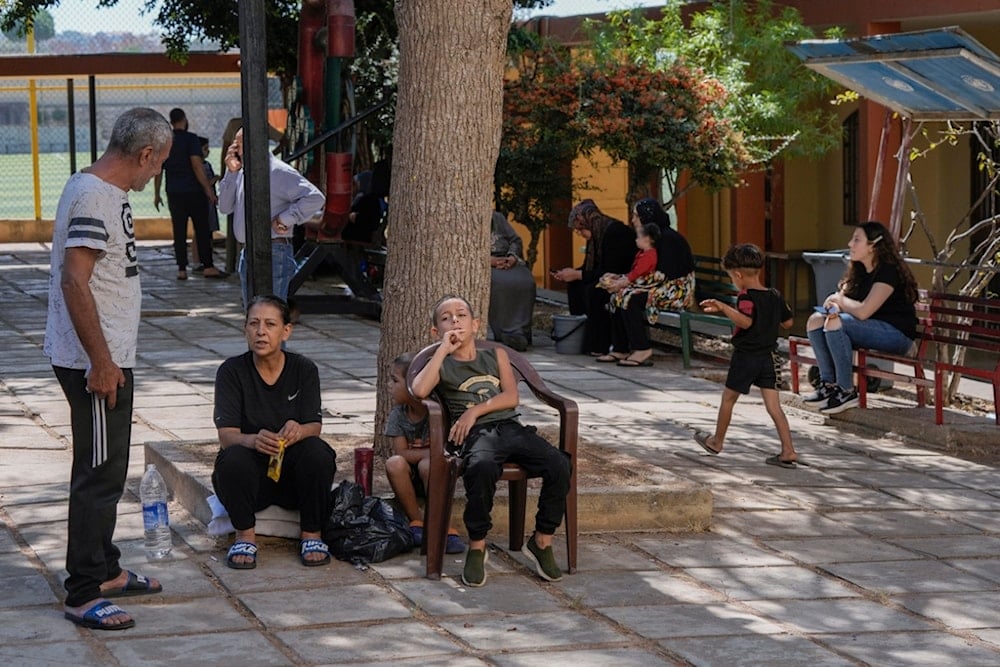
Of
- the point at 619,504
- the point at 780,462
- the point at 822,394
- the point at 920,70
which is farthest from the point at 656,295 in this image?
the point at 619,504

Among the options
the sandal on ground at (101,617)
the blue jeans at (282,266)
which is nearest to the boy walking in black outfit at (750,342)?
the blue jeans at (282,266)

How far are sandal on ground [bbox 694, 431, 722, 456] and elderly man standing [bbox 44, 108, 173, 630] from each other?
4.07 m

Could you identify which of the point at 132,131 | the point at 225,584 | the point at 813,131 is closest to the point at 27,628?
the point at 225,584

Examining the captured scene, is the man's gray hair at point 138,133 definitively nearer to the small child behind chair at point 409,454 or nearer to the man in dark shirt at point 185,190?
the small child behind chair at point 409,454

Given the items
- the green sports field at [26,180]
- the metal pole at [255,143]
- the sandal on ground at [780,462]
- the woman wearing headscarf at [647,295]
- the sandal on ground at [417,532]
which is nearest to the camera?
the sandal on ground at [417,532]

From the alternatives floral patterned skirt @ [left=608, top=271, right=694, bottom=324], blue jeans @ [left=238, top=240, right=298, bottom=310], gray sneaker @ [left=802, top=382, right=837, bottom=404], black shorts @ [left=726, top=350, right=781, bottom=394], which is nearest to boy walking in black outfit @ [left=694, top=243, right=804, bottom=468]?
black shorts @ [left=726, top=350, right=781, bottom=394]

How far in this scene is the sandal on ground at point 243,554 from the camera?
19.7ft

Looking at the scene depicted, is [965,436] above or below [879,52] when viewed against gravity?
below

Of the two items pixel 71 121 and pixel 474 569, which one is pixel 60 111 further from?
pixel 474 569

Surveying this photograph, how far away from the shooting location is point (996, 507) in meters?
7.91

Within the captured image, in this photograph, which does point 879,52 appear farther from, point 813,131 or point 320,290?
point 320,290

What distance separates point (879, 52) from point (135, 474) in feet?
16.4

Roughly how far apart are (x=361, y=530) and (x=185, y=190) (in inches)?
424

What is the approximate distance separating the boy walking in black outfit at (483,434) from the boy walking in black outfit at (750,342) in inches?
102
